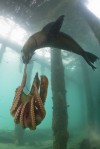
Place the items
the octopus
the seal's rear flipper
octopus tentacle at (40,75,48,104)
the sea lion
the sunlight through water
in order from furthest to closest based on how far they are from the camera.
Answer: the sunlight through water
the seal's rear flipper
the sea lion
octopus tentacle at (40,75,48,104)
the octopus

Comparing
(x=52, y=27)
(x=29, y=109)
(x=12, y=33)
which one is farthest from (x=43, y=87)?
(x=12, y=33)

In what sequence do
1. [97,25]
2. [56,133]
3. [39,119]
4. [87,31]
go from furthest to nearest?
[87,31] → [56,133] → [97,25] → [39,119]

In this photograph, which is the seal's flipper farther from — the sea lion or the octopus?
the octopus

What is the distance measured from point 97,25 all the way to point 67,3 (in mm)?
4552

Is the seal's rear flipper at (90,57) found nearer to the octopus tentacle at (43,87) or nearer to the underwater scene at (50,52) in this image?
the underwater scene at (50,52)

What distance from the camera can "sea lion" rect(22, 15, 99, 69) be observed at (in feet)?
11.7

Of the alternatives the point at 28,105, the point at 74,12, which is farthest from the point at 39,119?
the point at 74,12

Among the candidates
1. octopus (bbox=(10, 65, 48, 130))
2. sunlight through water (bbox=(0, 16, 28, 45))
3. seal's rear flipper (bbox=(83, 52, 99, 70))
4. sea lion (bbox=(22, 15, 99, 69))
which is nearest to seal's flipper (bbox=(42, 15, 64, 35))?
sea lion (bbox=(22, 15, 99, 69))

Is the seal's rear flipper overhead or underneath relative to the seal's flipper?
underneath

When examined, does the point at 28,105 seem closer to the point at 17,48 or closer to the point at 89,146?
the point at 89,146

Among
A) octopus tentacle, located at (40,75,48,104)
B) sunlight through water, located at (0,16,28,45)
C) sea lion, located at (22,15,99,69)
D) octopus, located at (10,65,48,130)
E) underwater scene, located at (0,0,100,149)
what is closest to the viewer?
octopus, located at (10,65,48,130)

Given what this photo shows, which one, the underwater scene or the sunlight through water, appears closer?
the underwater scene

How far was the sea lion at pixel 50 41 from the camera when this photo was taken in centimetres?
355

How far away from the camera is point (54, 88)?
13086mm
